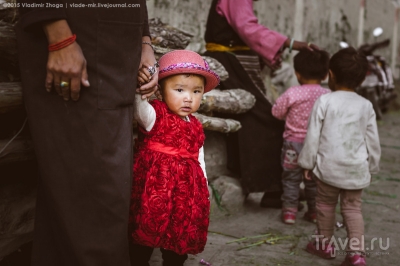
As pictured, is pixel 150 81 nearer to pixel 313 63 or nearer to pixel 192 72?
pixel 192 72

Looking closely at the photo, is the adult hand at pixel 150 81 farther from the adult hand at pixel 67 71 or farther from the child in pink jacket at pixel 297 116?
the child in pink jacket at pixel 297 116

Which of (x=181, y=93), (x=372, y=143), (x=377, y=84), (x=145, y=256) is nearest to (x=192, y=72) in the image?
(x=181, y=93)

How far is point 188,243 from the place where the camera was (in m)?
2.16

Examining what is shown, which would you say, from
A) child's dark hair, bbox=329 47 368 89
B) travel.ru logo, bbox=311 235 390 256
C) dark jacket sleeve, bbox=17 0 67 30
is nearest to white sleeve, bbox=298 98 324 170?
child's dark hair, bbox=329 47 368 89

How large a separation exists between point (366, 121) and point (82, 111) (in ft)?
6.05

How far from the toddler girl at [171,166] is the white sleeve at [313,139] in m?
0.94

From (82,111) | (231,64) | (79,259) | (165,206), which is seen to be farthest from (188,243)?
(231,64)

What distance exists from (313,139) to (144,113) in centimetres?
127

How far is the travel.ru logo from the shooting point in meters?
2.84

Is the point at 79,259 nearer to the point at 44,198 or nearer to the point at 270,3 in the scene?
the point at 44,198

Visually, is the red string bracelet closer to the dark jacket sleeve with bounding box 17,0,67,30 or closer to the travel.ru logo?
the dark jacket sleeve with bounding box 17,0,67,30

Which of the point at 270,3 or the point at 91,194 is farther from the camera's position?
the point at 270,3

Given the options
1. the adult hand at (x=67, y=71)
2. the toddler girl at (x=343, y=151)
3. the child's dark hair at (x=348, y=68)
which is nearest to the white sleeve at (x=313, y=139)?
the toddler girl at (x=343, y=151)

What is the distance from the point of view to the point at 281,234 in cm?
340
